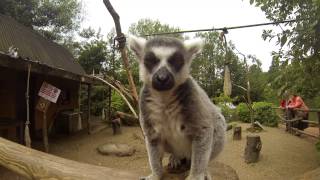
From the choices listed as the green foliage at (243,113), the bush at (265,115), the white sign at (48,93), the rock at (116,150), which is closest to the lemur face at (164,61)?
the white sign at (48,93)

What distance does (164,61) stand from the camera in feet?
11.8

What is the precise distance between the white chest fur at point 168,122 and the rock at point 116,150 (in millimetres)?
10182

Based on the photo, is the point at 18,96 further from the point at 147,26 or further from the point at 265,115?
the point at 147,26

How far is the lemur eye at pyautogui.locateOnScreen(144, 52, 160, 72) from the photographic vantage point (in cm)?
364

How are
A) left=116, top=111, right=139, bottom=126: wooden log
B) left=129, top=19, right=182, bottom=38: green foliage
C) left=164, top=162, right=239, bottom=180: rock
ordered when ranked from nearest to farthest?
left=164, top=162, right=239, bottom=180: rock → left=116, top=111, right=139, bottom=126: wooden log → left=129, top=19, right=182, bottom=38: green foliage

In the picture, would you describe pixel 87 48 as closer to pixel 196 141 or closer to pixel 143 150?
pixel 143 150

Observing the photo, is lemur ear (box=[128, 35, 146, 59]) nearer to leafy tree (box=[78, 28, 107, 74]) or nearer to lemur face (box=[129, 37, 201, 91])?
lemur face (box=[129, 37, 201, 91])

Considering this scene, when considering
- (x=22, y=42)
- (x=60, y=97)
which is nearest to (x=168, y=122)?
(x=22, y=42)

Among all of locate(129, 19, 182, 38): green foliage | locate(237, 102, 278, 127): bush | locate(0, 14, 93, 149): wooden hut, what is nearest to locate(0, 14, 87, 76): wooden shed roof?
locate(0, 14, 93, 149): wooden hut

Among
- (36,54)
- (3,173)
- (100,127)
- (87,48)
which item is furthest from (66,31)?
(3,173)

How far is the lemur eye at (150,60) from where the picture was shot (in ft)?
11.9

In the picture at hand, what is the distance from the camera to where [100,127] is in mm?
19219

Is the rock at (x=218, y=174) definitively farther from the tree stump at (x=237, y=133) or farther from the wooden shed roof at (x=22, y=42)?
the tree stump at (x=237, y=133)

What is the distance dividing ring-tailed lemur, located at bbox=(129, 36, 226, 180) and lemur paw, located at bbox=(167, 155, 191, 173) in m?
0.21
